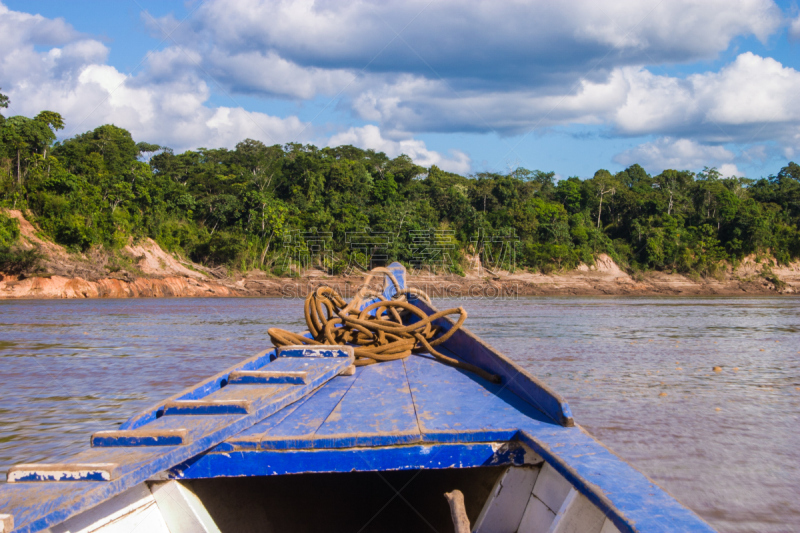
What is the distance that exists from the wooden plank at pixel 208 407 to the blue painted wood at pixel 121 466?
3cm

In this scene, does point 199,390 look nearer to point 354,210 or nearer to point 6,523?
point 6,523

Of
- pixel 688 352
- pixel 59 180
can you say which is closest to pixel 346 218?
pixel 59 180

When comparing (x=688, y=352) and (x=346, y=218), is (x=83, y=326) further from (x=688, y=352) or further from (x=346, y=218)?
(x=346, y=218)

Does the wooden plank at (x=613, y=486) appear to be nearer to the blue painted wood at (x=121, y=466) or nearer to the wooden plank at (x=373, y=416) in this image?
the wooden plank at (x=373, y=416)

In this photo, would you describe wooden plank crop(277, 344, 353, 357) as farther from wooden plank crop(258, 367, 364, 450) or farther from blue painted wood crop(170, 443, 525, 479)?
blue painted wood crop(170, 443, 525, 479)

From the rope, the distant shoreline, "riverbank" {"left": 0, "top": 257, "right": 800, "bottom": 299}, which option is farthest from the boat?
"riverbank" {"left": 0, "top": 257, "right": 800, "bottom": 299}

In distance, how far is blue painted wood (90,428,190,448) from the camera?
1541mm

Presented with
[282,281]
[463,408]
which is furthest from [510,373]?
[282,281]

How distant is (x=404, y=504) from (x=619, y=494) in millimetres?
1407

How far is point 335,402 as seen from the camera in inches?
93.5

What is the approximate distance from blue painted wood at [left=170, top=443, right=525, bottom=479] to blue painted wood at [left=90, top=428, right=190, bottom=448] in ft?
0.50

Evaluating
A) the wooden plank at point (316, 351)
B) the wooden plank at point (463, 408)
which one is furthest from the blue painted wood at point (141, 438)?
the wooden plank at point (316, 351)

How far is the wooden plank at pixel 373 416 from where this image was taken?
1.74 meters

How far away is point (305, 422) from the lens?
1.99 metres
